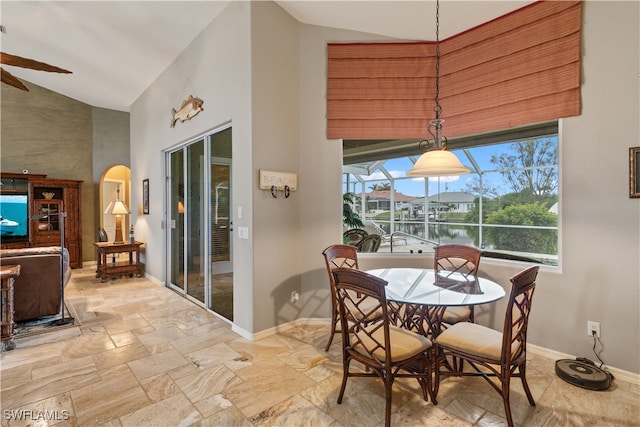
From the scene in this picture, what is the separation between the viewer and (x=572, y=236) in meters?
2.64

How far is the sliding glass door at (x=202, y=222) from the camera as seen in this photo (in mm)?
3732

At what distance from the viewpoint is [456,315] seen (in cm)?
263

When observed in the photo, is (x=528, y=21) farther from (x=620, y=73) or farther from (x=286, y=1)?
(x=286, y=1)

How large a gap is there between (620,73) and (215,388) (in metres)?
3.86

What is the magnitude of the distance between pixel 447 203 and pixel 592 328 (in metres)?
1.82

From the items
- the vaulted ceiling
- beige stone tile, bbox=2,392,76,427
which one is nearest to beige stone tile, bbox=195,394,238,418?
beige stone tile, bbox=2,392,76,427

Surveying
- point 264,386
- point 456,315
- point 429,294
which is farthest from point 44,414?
point 456,315

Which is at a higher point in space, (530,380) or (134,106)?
(134,106)

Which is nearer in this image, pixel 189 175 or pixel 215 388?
pixel 215 388

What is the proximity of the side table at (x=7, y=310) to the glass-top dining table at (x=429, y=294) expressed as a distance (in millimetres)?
3342

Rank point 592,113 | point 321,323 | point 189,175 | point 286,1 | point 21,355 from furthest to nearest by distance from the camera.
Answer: point 189,175
point 321,323
point 286,1
point 21,355
point 592,113

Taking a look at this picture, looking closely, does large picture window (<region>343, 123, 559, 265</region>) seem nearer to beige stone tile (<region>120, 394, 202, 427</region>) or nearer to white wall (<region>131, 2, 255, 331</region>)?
white wall (<region>131, 2, 255, 331</region>)

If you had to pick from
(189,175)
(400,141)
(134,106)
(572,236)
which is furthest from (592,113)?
(134,106)

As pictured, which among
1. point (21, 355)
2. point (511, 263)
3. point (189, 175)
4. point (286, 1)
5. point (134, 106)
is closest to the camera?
point (21, 355)
